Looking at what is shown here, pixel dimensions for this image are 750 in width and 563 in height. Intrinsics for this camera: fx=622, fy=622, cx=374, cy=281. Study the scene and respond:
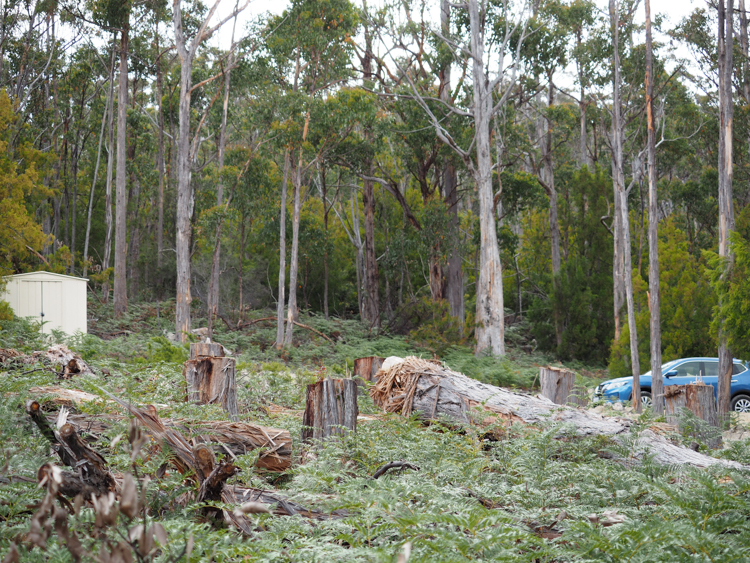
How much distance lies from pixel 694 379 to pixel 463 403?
10.7m

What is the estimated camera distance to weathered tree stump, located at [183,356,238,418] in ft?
21.7

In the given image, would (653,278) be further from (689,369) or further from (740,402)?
(740,402)

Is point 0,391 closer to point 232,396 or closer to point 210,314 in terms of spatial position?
point 232,396

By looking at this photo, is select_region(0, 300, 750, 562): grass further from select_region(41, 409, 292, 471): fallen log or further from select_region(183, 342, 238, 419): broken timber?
select_region(183, 342, 238, 419): broken timber

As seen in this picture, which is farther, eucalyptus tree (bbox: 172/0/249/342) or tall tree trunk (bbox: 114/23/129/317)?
tall tree trunk (bbox: 114/23/129/317)

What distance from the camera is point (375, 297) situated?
2486cm

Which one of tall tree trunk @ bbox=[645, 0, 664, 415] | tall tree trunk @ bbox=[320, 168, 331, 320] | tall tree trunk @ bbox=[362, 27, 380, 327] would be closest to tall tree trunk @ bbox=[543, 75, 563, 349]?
tall tree trunk @ bbox=[362, 27, 380, 327]

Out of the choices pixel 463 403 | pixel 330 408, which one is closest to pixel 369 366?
pixel 463 403

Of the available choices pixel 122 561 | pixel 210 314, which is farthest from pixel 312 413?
pixel 210 314

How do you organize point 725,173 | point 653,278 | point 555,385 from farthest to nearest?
point 653,278 → point 725,173 → point 555,385

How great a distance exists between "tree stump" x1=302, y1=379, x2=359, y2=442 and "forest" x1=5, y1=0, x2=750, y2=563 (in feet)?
0.11

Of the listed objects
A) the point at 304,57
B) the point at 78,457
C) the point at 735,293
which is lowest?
the point at 78,457

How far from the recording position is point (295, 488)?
354 cm

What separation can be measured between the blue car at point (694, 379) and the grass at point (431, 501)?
33.7ft
